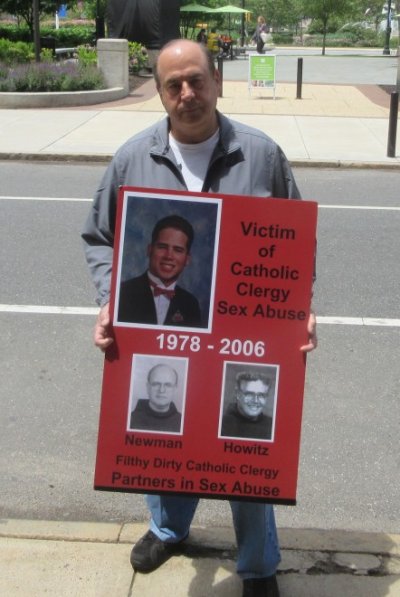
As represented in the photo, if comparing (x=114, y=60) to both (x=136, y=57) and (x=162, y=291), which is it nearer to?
(x=136, y=57)

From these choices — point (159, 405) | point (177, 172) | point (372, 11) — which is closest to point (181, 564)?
point (159, 405)

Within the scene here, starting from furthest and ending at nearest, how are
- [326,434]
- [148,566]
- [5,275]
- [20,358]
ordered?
[5,275]
[20,358]
[326,434]
[148,566]

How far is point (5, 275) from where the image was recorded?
22.4 feet

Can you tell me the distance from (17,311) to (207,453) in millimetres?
3691

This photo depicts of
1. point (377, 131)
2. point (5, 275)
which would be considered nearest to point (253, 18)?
point (377, 131)

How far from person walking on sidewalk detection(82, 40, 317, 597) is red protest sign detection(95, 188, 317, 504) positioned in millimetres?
113

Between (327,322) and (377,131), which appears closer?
(327,322)

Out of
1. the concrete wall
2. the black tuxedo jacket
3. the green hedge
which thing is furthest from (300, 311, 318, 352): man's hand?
the green hedge

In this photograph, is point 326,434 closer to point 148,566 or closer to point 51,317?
point 148,566

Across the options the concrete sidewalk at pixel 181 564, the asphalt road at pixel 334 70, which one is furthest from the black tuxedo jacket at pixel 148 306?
the asphalt road at pixel 334 70

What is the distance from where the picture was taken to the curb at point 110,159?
1223cm

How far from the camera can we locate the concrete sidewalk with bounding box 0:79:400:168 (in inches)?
501

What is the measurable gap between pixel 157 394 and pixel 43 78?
16946 millimetres

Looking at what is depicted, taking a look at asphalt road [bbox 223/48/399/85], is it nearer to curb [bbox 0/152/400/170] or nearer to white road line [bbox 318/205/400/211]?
curb [bbox 0/152/400/170]
